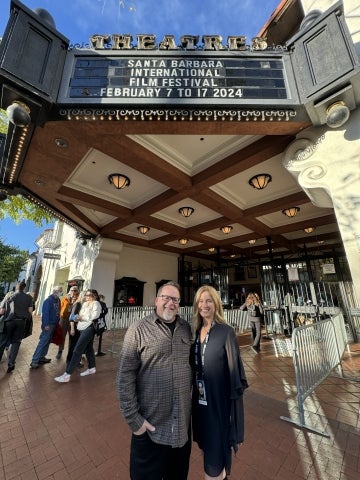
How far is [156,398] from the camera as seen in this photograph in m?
1.50

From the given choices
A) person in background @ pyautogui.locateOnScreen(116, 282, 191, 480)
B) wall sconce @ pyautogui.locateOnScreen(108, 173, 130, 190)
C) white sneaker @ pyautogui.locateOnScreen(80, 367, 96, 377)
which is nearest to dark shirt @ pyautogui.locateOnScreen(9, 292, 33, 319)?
white sneaker @ pyautogui.locateOnScreen(80, 367, 96, 377)

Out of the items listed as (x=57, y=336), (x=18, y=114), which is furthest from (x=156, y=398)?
(x=57, y=336)

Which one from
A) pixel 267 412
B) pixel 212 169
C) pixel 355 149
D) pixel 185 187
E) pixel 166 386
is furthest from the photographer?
pixel 185 187

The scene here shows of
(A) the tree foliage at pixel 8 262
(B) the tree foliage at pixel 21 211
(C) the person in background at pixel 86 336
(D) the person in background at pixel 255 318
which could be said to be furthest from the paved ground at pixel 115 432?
(A) the tree foliage at pixel 8 262

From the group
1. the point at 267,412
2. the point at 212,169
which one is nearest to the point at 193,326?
the point at 267,412

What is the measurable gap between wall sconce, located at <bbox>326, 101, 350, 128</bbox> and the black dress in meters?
4.29

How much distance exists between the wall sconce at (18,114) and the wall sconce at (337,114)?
5337 millimetres

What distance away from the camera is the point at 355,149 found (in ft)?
12.6

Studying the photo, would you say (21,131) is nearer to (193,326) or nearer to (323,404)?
(193,326)

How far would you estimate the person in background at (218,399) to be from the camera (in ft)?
5.04

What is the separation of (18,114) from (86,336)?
4268 mm

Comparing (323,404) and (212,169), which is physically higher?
(212,169)

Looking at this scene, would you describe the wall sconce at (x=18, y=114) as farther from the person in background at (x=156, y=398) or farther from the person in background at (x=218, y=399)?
the person in background at (x=218, y=399)

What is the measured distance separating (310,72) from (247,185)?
324 centimetres
